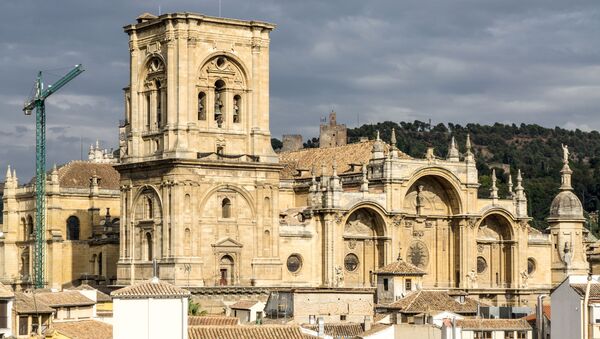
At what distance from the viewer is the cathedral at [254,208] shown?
109m

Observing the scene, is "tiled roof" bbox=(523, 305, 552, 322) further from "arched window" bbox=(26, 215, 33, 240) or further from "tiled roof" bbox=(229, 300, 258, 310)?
"arched window" bbox=(26, 215, 33, 240)

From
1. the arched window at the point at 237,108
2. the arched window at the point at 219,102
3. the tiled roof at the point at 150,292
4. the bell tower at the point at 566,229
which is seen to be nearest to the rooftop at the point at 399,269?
the arched window at the point at 237,108

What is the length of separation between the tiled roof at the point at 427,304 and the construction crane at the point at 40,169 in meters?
34.1

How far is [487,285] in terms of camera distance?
124m

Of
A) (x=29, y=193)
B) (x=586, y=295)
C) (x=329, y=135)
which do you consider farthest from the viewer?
(x=329, y=135)

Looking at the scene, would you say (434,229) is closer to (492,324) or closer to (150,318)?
(492,324)

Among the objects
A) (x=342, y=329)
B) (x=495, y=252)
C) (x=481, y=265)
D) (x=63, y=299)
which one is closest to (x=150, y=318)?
(x=63, y=299)

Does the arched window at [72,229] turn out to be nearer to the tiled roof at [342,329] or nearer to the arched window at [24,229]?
the arched window at [24,229]

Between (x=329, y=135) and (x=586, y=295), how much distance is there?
67.5m

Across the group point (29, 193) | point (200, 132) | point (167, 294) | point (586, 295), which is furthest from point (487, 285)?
point (167, 294)

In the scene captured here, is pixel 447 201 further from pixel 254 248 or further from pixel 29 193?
pixel 29 193

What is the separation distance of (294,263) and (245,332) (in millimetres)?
38496

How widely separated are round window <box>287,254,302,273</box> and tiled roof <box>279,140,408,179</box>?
30.5 feet

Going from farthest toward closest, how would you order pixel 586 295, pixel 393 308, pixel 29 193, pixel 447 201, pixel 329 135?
1. pixel 329 135
2. pixel 29 193
3. pixel 447 201
4. pixel 393 308
5. pixel 586 295
